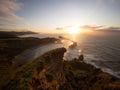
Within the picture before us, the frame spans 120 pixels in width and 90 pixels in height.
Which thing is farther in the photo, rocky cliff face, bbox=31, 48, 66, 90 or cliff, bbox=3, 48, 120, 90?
rocky cliff face, bbox=31, 48, 66, 90

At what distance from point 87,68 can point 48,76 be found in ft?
71.9

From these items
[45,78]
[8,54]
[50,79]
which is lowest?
[8,54]

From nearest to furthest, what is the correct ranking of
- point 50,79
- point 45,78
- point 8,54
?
point 45,78 → point 50,79 → point 8,54

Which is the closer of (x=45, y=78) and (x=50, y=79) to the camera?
(x=45, y=78)

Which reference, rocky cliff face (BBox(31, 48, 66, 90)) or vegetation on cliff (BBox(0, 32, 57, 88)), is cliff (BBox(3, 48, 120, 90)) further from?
vegetation on cliff (BBox(0, 32, 57, 88))

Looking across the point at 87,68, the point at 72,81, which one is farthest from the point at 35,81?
the point at 87,68

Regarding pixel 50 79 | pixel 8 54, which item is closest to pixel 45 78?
pixel 50 79

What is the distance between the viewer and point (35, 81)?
15.5 m

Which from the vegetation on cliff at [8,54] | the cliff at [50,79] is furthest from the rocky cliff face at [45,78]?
the vegetation on cliff at [8,54]

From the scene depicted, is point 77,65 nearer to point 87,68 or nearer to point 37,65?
point 87,68

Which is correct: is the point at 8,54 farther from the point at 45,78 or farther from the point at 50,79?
the point at 45,78

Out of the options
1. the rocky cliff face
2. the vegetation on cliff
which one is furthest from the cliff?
the vegetation on cliff

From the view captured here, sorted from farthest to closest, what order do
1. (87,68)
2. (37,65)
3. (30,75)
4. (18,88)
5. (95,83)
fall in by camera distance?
1. (87,68)
2. (95,83)
3. (37,65)
4. (30,75)
5. (18,88)

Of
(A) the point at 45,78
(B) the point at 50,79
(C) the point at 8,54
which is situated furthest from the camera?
(C) the point at 8,54
